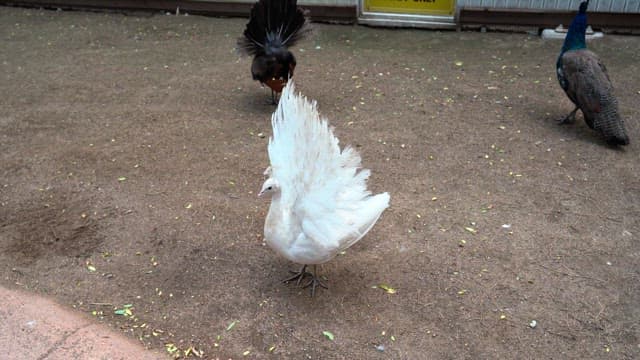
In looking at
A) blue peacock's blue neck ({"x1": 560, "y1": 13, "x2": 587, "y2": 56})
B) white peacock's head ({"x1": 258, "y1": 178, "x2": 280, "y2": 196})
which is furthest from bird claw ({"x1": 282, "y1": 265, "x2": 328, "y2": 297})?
blue peacock's blue neck ({"x1": 560, "y1": 13, "x2": 587, "y2": 56})

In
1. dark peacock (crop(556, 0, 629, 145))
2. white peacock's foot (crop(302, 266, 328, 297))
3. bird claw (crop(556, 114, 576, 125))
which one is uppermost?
dark peacock (crop(556, 0, 629, 145))

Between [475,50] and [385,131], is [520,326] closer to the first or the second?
[385,131]

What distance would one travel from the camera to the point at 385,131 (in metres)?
5.47

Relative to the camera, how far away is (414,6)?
8.77 meters

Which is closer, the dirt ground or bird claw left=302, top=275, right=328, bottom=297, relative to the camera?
the dirt ground

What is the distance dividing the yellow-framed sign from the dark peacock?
3375mm

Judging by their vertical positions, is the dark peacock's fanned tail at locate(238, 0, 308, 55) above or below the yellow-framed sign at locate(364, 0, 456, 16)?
above

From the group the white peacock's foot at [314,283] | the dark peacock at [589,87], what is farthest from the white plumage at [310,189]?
the dark peacock at [589,87]

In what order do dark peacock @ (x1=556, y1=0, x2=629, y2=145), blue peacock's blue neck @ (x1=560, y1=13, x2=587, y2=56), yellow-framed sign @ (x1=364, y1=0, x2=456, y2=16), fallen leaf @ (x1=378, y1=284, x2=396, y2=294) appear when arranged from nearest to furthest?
fallen leaf @ (x1=378, y1=284, x2=396, y2=294) < dark peacock @ (x1=556, y1=0, x2=629, y2=145) < blue peacock's blue neck @ (x1=560, y1=13, x2=587, y2=56) < yellow-framed sign @ (x1=364, y1=0, x2=456, y2=16)

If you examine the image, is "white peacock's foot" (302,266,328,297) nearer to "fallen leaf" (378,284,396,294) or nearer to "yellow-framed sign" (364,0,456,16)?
"fallen leaf" (378,284,396,294)

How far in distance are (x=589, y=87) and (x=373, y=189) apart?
247 cm

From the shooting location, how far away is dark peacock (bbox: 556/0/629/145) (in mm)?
5027

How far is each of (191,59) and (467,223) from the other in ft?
16.6

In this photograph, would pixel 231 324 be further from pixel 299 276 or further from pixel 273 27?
pixel 273 27
